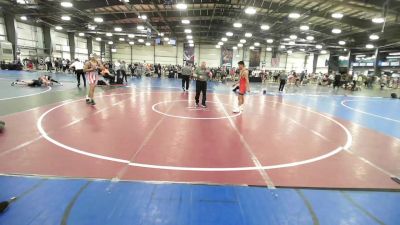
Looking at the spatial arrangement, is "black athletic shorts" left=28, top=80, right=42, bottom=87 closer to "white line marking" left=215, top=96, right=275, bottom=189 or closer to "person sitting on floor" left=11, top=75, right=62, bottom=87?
"person sitting on floor" left=11, top=75, right=62, bottom=87

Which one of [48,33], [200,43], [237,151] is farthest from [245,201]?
[200,43]

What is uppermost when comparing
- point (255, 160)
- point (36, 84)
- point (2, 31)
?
point (2, 31)

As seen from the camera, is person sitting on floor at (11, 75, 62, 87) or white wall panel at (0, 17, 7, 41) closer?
person sitting on floor at (11, 75, 62, 87)

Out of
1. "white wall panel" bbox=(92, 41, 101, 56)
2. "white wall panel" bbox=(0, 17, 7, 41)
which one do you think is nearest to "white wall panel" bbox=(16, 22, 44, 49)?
"white wall panel" bbox=(0, 17, 7, 41)

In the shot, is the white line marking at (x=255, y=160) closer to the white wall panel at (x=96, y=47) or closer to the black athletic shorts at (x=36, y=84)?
the black athletic shorts at (x=36, y=84)

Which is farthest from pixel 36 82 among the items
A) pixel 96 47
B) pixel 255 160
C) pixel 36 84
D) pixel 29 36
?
pixel 96 47

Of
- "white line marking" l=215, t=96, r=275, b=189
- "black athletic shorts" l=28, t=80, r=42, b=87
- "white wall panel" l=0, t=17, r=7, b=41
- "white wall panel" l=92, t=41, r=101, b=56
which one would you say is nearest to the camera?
"white line marking" l=215, t=96, r=275, b=189

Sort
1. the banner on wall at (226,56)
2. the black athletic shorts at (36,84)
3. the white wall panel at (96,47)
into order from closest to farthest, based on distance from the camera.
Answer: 1. the black athletic shorts at (36,84)
2. the white wall panel at (96,47)
3. the banner on wall at (226,56)

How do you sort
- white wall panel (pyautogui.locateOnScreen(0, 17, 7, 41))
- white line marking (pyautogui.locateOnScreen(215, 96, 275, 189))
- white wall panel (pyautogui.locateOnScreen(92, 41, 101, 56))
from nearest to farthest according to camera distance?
white line marking (pyautogui.locateOnScreen(215, 96, 275, 189)) < white wall panel (pyautogui.locateOnScreen(0, 17, 7, 41)) < white wall panel (pyautogui.locateOnScreen(92, 41, 101, 56))

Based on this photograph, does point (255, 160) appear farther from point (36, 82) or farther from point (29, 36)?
point (29, 36)

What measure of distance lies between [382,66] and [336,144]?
39.1 metres

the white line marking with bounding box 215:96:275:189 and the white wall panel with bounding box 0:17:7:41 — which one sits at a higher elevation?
the white wall panel with bounding box 0:17:7:41

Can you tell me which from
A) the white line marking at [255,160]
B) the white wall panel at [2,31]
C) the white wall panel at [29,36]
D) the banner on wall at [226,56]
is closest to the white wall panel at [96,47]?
the white wall panel at [29,36]

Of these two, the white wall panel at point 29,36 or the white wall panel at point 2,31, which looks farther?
the white wall panel at point 29,36
